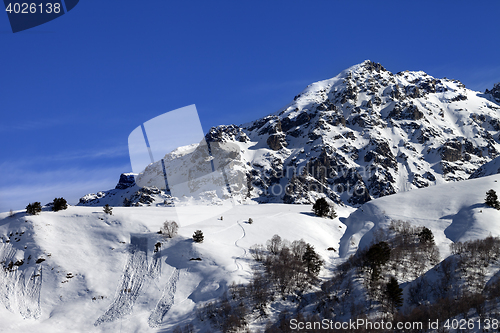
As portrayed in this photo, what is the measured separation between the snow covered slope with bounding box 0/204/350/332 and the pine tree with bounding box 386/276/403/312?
67.9 ft

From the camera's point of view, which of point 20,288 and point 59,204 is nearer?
point 20,288

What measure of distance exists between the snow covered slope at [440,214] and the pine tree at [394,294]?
23226mm

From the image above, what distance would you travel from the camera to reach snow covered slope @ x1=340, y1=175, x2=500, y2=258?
9563 centimetres

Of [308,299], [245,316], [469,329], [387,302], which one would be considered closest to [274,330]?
[245,316]

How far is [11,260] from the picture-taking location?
83.6 metres

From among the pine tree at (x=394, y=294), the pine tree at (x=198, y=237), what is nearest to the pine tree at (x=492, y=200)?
the pine tree at (x=394, y=294)

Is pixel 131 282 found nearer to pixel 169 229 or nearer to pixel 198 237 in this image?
pixel 169 229

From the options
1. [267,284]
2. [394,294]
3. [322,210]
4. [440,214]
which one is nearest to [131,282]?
[267,284]

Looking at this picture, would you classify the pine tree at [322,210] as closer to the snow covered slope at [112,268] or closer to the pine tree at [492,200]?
the snow covered slope at [112,268]

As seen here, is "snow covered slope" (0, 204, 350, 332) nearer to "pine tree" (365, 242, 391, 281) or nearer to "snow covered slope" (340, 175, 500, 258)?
"pine tree" (365, 242, 391, 281)

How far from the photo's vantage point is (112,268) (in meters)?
86.9

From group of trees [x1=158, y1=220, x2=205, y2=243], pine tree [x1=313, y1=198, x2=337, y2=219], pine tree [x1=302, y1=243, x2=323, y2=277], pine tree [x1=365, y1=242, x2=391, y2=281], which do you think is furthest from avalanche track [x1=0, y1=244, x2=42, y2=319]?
pine tree [x1=313, y1=198, x2=337, y2=219]

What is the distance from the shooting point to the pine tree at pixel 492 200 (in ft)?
344

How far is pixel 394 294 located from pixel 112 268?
61586 mm
